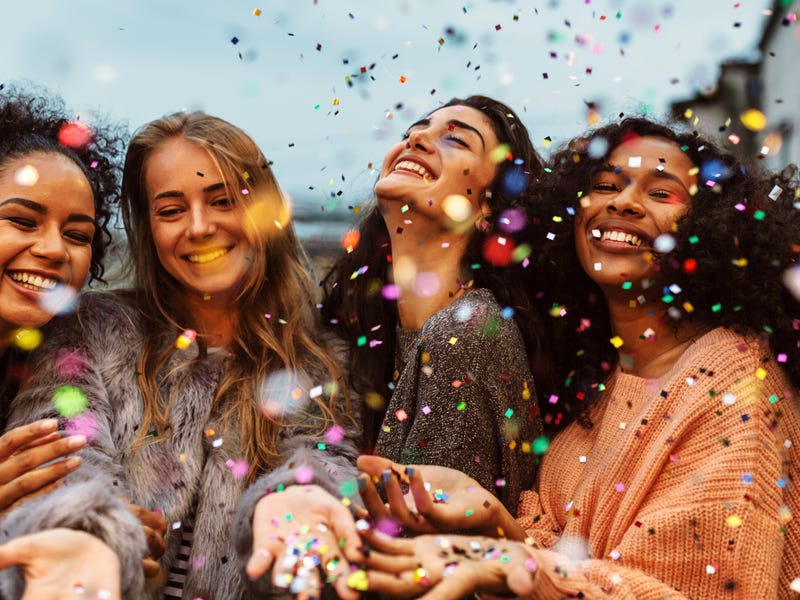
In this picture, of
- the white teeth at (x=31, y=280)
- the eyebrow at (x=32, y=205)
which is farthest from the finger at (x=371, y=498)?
the eyebrow at (x=32, y=205)

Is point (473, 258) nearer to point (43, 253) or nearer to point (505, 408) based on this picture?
point (505, 408)

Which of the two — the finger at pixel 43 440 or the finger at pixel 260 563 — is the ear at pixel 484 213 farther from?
the finger at pixel 43 440

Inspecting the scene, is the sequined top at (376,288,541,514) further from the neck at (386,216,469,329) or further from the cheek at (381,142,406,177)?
the cheek at (381,142,406,177)

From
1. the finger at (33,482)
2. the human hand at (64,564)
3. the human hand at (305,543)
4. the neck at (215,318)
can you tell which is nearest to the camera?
the human hand at (64,564)

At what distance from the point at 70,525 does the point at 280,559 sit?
1.86ft

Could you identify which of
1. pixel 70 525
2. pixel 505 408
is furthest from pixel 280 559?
pixel 505 408

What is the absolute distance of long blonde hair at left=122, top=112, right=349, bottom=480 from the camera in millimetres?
3027

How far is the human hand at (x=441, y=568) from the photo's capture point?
6.93ft

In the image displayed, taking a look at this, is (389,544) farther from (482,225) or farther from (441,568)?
(482,225)

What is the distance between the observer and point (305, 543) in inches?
88.3

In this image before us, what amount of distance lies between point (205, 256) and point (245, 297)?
260 mm

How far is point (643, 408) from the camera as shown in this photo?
275 cm

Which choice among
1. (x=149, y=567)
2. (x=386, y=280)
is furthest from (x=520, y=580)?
(x=386, y=280)

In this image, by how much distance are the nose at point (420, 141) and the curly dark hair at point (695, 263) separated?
0.46m
